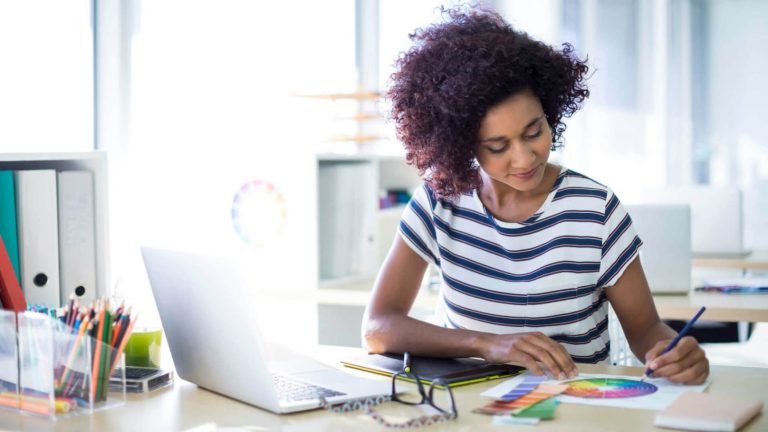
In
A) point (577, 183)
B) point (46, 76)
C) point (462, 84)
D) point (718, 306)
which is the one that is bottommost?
point (718, 306)

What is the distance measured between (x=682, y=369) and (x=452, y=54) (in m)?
0.69

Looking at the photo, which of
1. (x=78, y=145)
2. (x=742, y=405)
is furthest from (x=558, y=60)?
(x=78, y=145)

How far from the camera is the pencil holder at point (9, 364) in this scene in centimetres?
127

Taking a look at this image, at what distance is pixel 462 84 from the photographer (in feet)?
5.40

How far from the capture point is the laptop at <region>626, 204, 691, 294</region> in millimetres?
2586

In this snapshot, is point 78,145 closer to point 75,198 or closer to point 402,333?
point 75,198

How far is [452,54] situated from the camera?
5.55ft

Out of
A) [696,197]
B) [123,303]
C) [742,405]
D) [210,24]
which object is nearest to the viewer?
[742,405]

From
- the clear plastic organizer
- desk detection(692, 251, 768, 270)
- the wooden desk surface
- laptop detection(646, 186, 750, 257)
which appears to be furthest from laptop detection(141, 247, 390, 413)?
laptop detection(646, 186, 750, 257)

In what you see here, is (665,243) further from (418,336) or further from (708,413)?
(708,413)

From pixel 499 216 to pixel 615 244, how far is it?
231 millimetres

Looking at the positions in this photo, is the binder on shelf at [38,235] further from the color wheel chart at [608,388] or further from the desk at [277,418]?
Answer: the color wheel chart at [608,388]

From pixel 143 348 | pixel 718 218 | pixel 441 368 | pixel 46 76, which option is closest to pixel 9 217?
pixel 143 348

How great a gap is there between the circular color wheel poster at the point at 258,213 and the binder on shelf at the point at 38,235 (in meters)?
1.10
